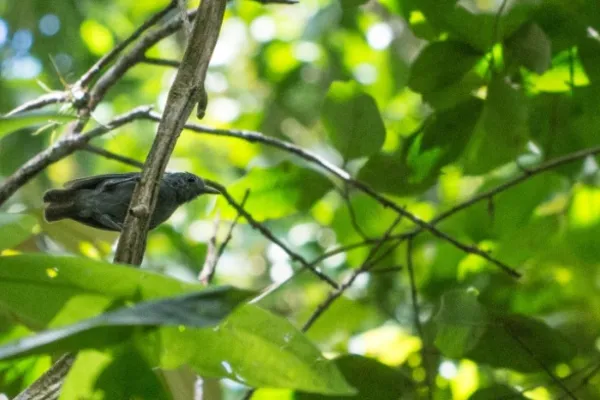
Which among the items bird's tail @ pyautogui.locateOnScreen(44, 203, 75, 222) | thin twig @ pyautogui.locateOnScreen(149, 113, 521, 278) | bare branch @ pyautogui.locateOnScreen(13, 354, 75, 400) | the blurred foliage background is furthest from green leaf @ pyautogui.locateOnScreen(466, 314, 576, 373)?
bird's tail @ pyautogui.locateOnScreen(44, 203, 75, 222)

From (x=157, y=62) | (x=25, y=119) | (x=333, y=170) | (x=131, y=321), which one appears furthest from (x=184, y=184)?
(x=131, y=321)

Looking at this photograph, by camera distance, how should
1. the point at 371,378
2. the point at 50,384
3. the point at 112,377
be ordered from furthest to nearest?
A: 1. the point at 371,378
2. the point at 50,384
3. the point at 112,377

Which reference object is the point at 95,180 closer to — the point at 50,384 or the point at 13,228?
the point at 13,228

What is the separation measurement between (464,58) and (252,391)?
76 cm

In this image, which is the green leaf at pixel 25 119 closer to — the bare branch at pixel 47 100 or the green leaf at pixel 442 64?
the bare branch at pixel 47 100

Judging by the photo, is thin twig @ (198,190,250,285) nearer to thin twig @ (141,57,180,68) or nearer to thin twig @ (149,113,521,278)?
thin twig @ (149,113,521,278)

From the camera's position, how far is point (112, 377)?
2.49 feet

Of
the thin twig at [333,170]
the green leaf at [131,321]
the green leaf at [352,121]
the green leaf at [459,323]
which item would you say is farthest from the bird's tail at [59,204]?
the green leaf at [131,321]

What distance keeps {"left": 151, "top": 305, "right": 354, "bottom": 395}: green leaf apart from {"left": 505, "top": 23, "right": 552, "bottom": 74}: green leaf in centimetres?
80

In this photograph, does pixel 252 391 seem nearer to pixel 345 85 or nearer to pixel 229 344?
pixel 229 344

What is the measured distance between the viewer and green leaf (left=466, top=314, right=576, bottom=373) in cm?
137

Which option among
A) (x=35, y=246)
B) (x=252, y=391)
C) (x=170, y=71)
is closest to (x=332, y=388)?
(x=252, y=391)

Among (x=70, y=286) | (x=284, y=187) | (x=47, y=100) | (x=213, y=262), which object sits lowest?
(x=70, y=286)

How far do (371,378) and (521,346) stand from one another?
1.06ft
